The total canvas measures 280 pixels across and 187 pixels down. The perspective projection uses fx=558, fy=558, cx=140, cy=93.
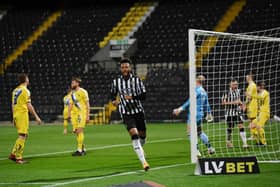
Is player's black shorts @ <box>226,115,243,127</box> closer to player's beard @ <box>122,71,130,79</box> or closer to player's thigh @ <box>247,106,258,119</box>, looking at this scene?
player's thigh @ <box>247,106,258,119</box>

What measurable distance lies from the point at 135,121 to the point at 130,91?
0.74m

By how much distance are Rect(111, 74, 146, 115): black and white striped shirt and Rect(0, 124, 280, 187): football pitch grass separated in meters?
1.22

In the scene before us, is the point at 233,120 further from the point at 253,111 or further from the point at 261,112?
the point at 253,111

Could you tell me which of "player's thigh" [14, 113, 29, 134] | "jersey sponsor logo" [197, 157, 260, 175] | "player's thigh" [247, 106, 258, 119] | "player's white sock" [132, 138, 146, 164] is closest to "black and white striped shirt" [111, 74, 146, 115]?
"player's white sock" [132, 138, 146, 164]

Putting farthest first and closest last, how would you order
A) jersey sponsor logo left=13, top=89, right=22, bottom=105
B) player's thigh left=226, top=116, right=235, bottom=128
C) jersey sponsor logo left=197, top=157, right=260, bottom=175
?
1. player's thigh left=226, top=116, right=235, bottom=128
2. jersey sponsor logo left=13, top=89, right=22, bottom=105
3. jersey sponsor logo left=197, top=157, right=260, bottom=175

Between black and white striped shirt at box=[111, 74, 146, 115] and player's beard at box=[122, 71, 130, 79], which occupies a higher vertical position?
player's beard at box=[122, 71, 130, 79]

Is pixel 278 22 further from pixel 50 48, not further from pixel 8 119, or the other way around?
pixel 8 119

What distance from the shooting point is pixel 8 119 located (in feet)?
113

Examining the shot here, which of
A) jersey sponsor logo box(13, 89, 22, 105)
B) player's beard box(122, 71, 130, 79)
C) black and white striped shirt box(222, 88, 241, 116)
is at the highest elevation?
player's beard box(122, 71, 130, 79)

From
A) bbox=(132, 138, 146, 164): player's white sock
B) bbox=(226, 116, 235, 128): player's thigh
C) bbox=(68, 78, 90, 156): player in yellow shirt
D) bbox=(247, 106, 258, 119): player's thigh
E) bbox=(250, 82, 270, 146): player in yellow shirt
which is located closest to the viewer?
bbox=(132, 138, 146, 164): player's white sock

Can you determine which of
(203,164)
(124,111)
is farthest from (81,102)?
(203,164)

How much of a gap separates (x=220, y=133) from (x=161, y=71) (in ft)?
42.9

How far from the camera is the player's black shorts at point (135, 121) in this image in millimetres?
10988

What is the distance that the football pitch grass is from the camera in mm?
9391
